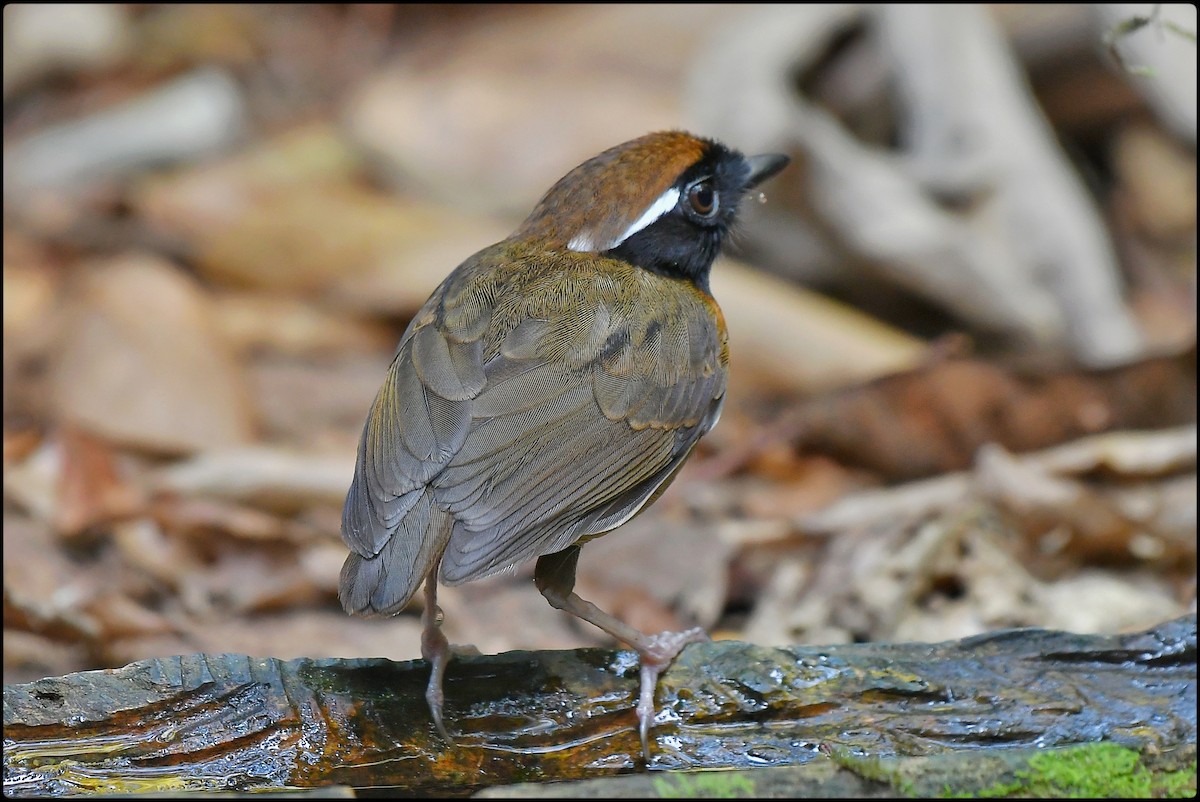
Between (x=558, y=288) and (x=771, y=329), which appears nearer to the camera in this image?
(x=558, y=288)

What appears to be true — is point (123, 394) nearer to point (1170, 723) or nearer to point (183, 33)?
point (1170, 723)

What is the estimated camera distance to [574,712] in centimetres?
344

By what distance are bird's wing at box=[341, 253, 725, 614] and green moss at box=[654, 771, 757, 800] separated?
0.84 meters

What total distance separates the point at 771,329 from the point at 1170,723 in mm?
4230

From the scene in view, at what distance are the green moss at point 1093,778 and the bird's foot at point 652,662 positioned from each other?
902 mm

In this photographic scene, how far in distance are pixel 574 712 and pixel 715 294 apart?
4.10 meters

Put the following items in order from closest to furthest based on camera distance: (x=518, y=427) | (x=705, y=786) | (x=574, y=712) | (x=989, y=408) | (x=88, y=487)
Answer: (x=705, y=786), (x=574, y=712), (x=518, y=427), (x=88, y=487), (x=989, y=408)

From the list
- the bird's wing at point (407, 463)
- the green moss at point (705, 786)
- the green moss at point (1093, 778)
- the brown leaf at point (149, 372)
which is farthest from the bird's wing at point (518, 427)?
the brown leaf at point (149, 372)

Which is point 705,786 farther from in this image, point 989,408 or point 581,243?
point 989,408

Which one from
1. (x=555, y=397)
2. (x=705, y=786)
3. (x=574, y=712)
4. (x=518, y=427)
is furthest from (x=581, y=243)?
(x=705, y=786)

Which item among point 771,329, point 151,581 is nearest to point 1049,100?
point 771,329

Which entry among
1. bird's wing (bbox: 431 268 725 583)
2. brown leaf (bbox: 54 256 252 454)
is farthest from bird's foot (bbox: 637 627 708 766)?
brown leaf (bbox: 54 256 252 454)

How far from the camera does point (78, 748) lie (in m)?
3.13

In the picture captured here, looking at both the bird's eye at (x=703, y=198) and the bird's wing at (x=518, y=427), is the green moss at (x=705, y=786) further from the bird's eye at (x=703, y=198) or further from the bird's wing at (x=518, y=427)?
the bird's eye at (x=703, y=198)
